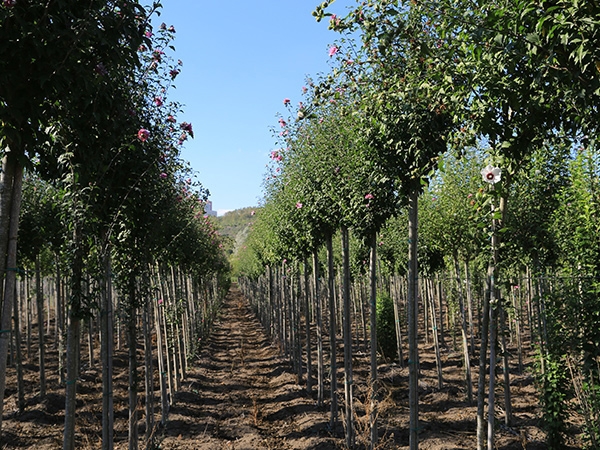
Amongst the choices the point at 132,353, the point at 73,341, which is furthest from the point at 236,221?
the point at 73,341

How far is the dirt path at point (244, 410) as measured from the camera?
8789 mm

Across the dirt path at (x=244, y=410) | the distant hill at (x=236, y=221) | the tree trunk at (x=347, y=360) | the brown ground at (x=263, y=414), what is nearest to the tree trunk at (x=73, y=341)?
the brown ground at (x=263, y=414)

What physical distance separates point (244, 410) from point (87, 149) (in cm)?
798

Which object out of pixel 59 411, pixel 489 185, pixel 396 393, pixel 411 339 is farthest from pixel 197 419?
pixel 489 185

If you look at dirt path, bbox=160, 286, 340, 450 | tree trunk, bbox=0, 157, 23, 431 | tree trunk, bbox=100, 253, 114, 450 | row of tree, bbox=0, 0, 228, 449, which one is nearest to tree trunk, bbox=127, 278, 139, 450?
row of tree, bbox=0, 0, 228, 449

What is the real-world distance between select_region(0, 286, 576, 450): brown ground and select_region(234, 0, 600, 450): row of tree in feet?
5.22

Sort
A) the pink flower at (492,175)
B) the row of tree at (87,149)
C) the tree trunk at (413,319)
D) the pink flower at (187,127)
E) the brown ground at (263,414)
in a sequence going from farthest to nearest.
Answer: the brown ground at (263,414) < the pink flower at (187,127) < the tree trunk at (413,319) < the pink flower at (492,175) < the row of tree at (87,149)

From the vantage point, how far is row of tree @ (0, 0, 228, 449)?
2.78 metres

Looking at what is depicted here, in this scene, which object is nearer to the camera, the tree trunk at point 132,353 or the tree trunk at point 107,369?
the tree trunk at point 107,369

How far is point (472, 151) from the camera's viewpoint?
11.7 meters

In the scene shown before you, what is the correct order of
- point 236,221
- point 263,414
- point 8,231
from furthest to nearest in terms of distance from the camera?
point 236,221
point 263,414
point 8,231

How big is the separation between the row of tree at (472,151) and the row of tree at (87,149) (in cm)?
151

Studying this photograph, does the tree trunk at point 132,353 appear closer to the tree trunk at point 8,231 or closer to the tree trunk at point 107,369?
the tree trunk at point 107,369

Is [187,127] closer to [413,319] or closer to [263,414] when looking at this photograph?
[413,319]
